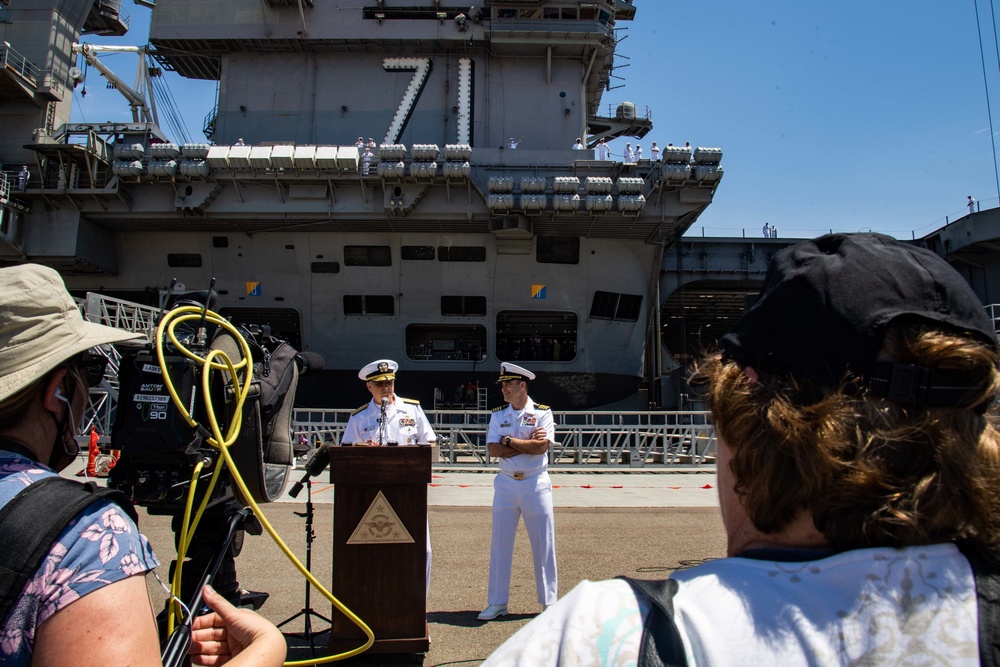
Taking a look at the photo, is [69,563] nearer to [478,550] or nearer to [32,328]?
[32,328]

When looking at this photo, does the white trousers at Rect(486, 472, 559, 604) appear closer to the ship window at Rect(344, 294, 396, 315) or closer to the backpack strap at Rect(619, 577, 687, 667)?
the backpack strap at Rect(619, 577, 687, 667)

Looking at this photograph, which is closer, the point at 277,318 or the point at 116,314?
the point at 116,314

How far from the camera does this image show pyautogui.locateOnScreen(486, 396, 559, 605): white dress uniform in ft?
16.6

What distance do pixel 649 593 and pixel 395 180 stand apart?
62.7 ft

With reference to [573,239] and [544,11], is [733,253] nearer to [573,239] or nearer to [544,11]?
[573,239]

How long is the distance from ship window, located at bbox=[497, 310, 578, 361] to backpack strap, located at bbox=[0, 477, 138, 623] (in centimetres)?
2079

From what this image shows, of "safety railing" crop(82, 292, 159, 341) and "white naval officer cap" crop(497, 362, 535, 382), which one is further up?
"safety railing" crop(82, 292, 159, 341)

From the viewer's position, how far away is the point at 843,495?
1006 mm

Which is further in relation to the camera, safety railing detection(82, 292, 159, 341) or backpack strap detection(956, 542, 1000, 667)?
A: safety railing detection(82, 292, 159, 341)

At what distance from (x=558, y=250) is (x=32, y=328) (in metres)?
20.5

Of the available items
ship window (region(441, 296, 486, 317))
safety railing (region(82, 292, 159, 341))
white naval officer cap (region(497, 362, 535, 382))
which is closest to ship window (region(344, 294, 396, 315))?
ship window (region(441, 296, 486, 317))

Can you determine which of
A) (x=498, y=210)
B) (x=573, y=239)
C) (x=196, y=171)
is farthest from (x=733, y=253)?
(x=196, y=171)

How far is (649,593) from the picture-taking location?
0.94 meters

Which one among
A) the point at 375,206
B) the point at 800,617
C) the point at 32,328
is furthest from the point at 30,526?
the point at 375,206
